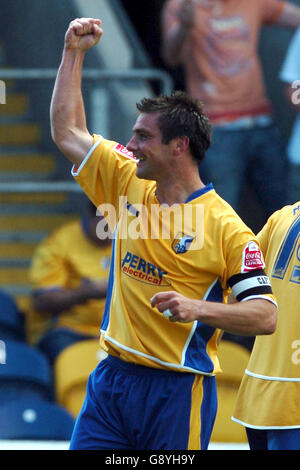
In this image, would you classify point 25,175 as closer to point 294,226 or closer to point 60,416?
point 60,416

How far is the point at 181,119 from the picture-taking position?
12.7 feet

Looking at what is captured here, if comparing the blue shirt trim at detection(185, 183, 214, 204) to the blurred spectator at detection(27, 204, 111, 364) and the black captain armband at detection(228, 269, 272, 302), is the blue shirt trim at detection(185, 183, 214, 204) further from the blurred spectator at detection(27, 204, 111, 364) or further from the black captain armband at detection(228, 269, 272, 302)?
the blurred spectator at detection(27, 204, 111, 364)

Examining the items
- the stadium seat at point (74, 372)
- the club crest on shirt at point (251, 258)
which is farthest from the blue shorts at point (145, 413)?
the stadium seat at point (74, 372)

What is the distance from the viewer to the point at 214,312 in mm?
3461

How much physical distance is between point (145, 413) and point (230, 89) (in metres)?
3.27

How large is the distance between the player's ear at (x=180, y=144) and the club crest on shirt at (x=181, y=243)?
13.2 inches

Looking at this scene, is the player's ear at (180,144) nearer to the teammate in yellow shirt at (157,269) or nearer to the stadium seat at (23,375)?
the teammate in yellow shirt at (157,269)

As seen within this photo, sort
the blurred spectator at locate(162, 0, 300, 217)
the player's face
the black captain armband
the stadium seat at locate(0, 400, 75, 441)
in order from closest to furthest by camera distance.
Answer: the black captain armband, the player's face, the stadium seat at locate(0, 400, 75, 441), the blurred spectator at locate(162, 0, 300, 217)

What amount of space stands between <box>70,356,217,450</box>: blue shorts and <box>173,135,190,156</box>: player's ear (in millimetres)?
872

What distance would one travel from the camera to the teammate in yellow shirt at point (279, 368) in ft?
12.7

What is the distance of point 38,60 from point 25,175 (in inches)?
36.1

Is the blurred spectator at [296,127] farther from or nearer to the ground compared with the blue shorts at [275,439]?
farther from the ground

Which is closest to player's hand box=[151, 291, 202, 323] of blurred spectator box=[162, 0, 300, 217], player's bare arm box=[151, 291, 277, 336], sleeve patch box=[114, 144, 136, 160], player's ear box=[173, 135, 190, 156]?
player's bare arm box=[151, 291, 277, 336]

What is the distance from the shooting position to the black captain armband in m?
3.60
